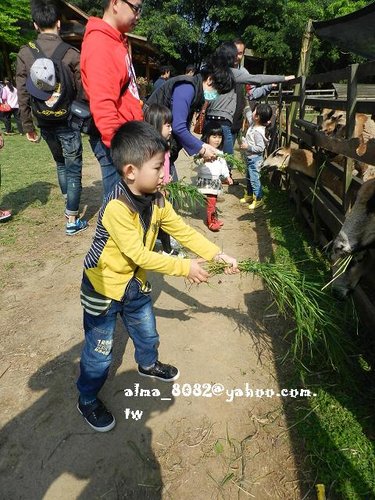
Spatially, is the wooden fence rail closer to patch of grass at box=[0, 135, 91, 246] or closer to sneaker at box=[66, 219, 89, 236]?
sneaker at box=[66, 219, 89, 236]

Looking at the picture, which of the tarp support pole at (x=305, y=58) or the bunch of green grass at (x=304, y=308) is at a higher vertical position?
the tarp support pole at (x=305, y=58)

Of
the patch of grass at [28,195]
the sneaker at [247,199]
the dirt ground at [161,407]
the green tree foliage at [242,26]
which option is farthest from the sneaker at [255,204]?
the green tree foliage at [242,26]

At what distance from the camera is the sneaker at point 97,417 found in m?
2.08

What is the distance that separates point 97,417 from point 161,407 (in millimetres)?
393

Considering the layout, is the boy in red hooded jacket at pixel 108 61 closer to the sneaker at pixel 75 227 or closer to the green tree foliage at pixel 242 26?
the sneaker at pixel 75 227

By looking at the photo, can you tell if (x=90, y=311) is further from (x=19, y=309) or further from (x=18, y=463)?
(x=19, y=309)

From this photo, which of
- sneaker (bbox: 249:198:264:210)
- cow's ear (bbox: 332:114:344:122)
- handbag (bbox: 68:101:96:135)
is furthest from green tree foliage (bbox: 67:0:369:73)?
handbag (bbox: 68:101:96:135)

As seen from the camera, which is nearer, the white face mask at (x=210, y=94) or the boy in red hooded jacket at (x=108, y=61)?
the boy in red hooded jacket at (x=108, y=61)

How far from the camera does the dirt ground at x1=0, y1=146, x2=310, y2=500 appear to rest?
1827 millimetres

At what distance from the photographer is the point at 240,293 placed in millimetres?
3396

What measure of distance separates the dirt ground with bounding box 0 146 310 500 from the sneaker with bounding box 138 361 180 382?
51 millimetres

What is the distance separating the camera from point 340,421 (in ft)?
6.91

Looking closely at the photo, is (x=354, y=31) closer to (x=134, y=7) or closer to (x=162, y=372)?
(x=134, y=7)

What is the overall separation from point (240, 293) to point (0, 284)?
2.35m
